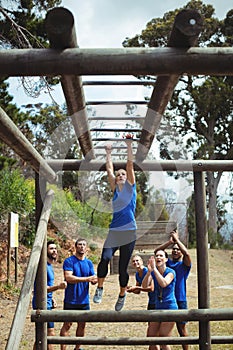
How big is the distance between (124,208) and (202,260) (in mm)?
808

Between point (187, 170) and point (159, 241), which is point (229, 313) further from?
point (159, 241)

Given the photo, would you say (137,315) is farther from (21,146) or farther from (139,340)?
(21,146)

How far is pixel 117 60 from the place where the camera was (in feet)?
7.68

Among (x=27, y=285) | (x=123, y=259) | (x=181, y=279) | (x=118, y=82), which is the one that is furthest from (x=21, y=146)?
(x=181, y=279)

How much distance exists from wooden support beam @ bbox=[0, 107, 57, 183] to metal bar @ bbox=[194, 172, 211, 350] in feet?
Result: 4.33

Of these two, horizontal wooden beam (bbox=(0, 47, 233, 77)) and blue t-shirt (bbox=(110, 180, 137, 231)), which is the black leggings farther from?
horizontal wooden beam (bbox=(0, 47, 233, 77))

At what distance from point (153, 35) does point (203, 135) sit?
4842 mm

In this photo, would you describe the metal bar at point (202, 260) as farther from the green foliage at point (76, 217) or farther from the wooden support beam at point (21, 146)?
the green foliage at point (76, 217)

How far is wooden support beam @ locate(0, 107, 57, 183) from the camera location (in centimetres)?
308

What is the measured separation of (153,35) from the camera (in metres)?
23.2

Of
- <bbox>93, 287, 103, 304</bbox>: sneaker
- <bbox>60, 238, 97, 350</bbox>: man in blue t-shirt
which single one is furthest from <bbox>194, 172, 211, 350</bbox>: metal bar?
<bbox>60, 238, 97, 350</bbox>: man in blue t-shirt

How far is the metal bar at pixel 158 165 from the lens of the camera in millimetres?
4801

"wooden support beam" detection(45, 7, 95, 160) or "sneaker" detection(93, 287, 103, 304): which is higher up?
"wooden support beam" detection(45, 7, 95, 160)

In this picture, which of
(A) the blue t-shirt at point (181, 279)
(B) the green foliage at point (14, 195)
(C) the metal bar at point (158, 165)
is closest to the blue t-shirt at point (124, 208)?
(C) the metal bar at point (158, 165)
